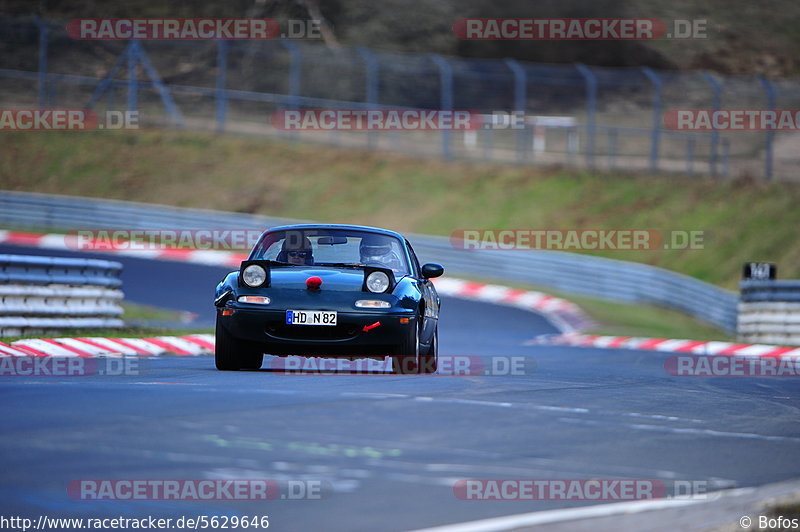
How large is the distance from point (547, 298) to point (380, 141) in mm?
15216

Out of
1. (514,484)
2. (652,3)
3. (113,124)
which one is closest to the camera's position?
(514,484)

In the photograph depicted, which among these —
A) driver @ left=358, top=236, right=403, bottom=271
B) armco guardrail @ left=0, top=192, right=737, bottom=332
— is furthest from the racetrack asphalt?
armco guardrail @ left=0, top=192, right=737, bottom=332

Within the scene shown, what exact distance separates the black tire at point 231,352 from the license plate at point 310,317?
496mm

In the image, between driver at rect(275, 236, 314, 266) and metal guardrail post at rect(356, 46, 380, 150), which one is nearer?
driver at rect(275, 236, 314, 266)

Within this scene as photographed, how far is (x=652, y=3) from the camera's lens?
185 feet

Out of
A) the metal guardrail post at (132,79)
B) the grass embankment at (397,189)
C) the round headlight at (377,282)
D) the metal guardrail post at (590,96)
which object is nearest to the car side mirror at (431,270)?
the round headlight at (377,282)

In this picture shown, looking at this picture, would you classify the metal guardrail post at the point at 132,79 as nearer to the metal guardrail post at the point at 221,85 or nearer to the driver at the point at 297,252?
the metal guardrail post at the point at 221,85

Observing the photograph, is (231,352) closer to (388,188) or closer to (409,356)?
(409,356)

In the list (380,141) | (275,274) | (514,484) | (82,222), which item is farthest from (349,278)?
(380,141)

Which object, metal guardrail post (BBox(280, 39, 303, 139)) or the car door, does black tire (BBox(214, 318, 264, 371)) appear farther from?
metal guardrail post (BBox(280, 39, 303, 139))

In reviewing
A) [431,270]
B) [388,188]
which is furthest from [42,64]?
[431,270]

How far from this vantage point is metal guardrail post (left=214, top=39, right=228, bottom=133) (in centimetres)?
3600

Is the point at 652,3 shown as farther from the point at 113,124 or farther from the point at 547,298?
the point at 547,298

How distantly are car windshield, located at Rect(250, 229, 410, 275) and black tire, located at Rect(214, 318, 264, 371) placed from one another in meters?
0.90
